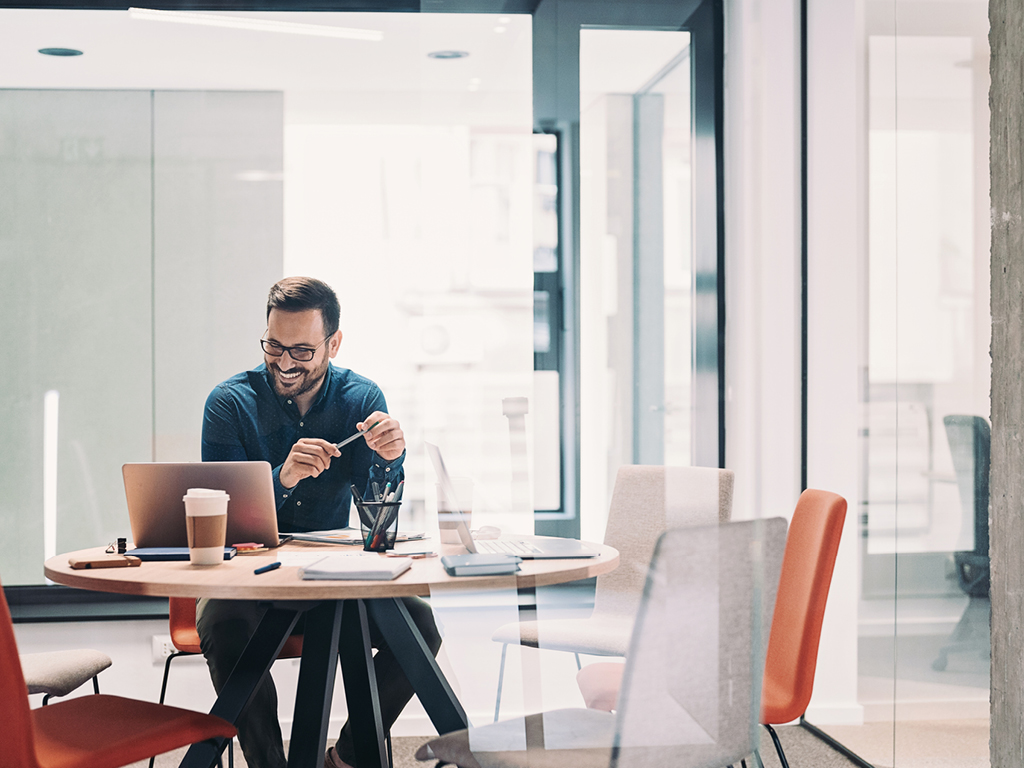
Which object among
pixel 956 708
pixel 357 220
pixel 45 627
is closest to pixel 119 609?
pixel 45 627

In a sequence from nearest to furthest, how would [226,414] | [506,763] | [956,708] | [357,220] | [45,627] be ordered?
[506,763]
[956,708]
[226,414]
[45,627]
[357,220]

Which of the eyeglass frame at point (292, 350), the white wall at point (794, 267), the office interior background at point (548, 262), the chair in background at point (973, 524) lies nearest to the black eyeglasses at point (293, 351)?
the eyeglass frame at point (292, 350)

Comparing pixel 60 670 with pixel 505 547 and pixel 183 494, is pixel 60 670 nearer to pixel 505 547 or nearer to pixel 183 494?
pixel 183 494

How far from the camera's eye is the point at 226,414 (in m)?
2.77

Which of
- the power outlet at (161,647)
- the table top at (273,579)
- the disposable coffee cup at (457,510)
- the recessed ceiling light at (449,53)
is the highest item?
the recessed ceiling light at (449,53)

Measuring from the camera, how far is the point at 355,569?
5.80ft

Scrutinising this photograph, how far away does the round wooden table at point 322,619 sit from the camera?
1.70m

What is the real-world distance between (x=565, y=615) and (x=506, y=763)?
16.3 inches

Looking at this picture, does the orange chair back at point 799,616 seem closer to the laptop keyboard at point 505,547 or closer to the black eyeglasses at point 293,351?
the laptop keyboard at point 505,547

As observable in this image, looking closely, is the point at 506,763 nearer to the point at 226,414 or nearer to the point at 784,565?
the point at 784,565

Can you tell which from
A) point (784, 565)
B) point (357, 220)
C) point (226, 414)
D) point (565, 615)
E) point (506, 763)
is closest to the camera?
point (506, 763)

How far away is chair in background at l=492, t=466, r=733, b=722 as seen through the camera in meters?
1.95

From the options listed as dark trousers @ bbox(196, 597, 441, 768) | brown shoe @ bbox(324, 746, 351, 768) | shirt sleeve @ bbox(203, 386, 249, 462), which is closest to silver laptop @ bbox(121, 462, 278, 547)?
dark trousers @ bbox(196, 597, 441, 768)

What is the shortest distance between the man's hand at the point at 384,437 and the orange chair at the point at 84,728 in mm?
836
